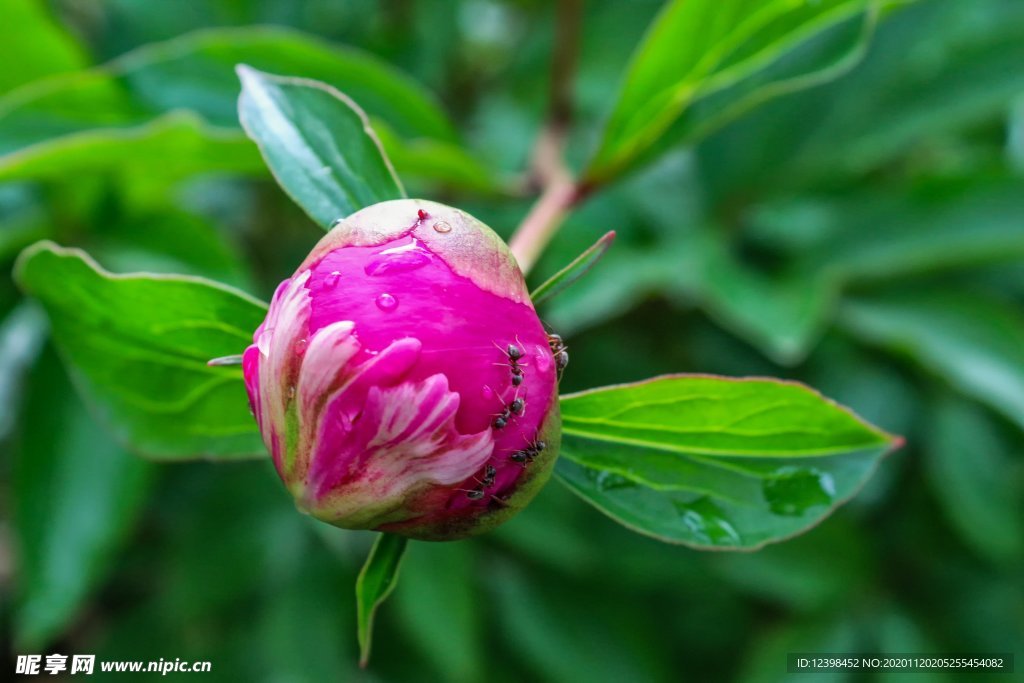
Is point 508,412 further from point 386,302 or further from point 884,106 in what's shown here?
point 884,106

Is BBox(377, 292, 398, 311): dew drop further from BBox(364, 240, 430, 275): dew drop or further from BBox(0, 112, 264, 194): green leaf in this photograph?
BBox(0, 112, 264, 194): green leaf

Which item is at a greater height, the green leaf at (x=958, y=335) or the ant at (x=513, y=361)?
the ant at (x=513, y=361)

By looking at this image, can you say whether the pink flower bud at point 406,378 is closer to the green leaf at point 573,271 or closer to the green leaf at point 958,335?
the green leaf at point 573,271

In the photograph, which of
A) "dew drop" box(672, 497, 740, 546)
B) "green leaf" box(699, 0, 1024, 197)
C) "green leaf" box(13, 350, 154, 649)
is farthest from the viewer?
"green leaf" box(699, 0, 1024, 197)

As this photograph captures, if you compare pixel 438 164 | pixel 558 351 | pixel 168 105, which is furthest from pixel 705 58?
pixel 168 105

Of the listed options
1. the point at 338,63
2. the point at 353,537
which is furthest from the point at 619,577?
the point at 338,63

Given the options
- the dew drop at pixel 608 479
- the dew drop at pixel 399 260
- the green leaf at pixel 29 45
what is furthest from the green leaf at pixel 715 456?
the green leaf at pixel 29 45

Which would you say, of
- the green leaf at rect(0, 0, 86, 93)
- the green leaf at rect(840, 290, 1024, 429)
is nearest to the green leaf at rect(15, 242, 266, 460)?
the green leaf at rect(0, 0, 86, 93)
